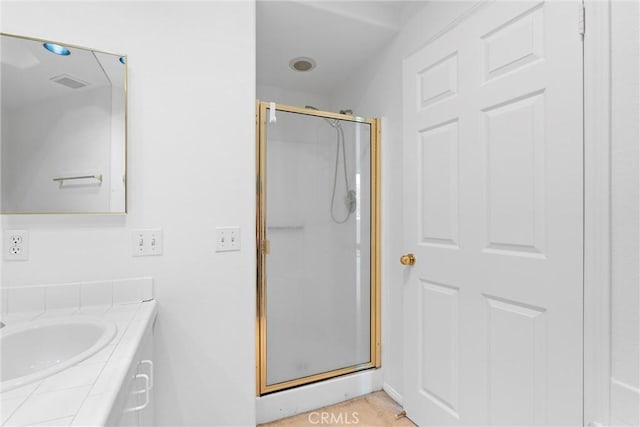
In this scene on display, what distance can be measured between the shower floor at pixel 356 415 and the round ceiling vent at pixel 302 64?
87.9 inches

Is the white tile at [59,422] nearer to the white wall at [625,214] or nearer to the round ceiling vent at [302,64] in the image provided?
the white wall at [625,214]

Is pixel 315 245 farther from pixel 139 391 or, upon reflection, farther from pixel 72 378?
pixel 72 378

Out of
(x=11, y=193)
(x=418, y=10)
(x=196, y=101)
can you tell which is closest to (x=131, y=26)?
(x=196, y=101)

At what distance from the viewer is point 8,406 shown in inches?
21.6

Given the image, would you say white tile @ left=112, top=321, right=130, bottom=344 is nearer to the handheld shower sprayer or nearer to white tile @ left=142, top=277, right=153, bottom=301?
white tile @ left=142, top=277, right=153, bottom=301

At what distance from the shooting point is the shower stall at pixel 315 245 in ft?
5.74

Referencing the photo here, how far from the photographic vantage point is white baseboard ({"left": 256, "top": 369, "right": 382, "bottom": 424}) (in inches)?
66.2

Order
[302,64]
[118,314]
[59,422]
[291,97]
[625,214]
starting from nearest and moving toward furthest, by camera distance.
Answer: [59,422], [625,214], [118,314], [302,64], [291,97]

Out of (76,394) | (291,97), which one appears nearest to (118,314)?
(76,394)

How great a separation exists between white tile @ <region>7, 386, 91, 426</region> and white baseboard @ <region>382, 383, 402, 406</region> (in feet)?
5.57

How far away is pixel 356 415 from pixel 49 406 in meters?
1.57

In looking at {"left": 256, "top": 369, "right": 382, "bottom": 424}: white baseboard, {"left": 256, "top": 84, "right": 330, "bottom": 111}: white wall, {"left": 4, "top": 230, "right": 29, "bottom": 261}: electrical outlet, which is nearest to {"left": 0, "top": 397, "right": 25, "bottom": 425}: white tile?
{"left": 4, "top": 230, "right": 29, "bottom": 261}: electrical outlet

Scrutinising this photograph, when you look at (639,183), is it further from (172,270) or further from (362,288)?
(172,270)

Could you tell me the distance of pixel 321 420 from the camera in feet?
5.53
